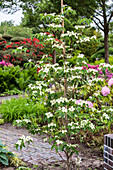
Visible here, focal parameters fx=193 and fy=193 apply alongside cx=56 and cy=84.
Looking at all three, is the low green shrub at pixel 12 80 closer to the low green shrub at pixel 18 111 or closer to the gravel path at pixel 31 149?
the low green shrub at pixel 18 111

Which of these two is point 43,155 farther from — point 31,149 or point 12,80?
point 12,80

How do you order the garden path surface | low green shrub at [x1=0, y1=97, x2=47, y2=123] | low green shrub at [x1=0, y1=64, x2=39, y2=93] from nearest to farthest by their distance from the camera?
the garden path surface → low green shrub at [x1=0, y1=97, x2=47, y2=123] → low green shrub at [x1=0, y1=64, x2=39, y2=93]

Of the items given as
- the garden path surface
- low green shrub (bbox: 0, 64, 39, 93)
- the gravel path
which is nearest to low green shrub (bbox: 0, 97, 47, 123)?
the gravel path

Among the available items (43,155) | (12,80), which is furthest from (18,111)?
(12,80)

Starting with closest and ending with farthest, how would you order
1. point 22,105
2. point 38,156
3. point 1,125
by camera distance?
point 38,156
point 1,125
point 22,105

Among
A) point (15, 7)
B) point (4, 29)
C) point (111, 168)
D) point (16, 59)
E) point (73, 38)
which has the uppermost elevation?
point (15, 7)

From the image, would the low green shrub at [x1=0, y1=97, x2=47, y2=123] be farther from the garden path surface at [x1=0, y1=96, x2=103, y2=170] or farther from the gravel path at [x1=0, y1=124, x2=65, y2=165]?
the garden path surface at [x1=0, y1=96, x2=103, y2=170]

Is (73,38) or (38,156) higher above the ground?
(73,38)

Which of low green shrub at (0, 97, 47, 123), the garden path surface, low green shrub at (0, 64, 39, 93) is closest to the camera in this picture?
the garden path surface

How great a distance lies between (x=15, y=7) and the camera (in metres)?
13.6

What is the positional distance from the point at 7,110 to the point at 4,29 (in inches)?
505

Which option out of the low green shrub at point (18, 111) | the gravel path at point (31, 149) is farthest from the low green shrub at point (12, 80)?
the gravel path at point (31, 149)

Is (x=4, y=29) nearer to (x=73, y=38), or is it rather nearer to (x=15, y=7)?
(x=15, y=7)

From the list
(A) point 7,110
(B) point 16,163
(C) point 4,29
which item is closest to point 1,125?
(A) point 7,110
